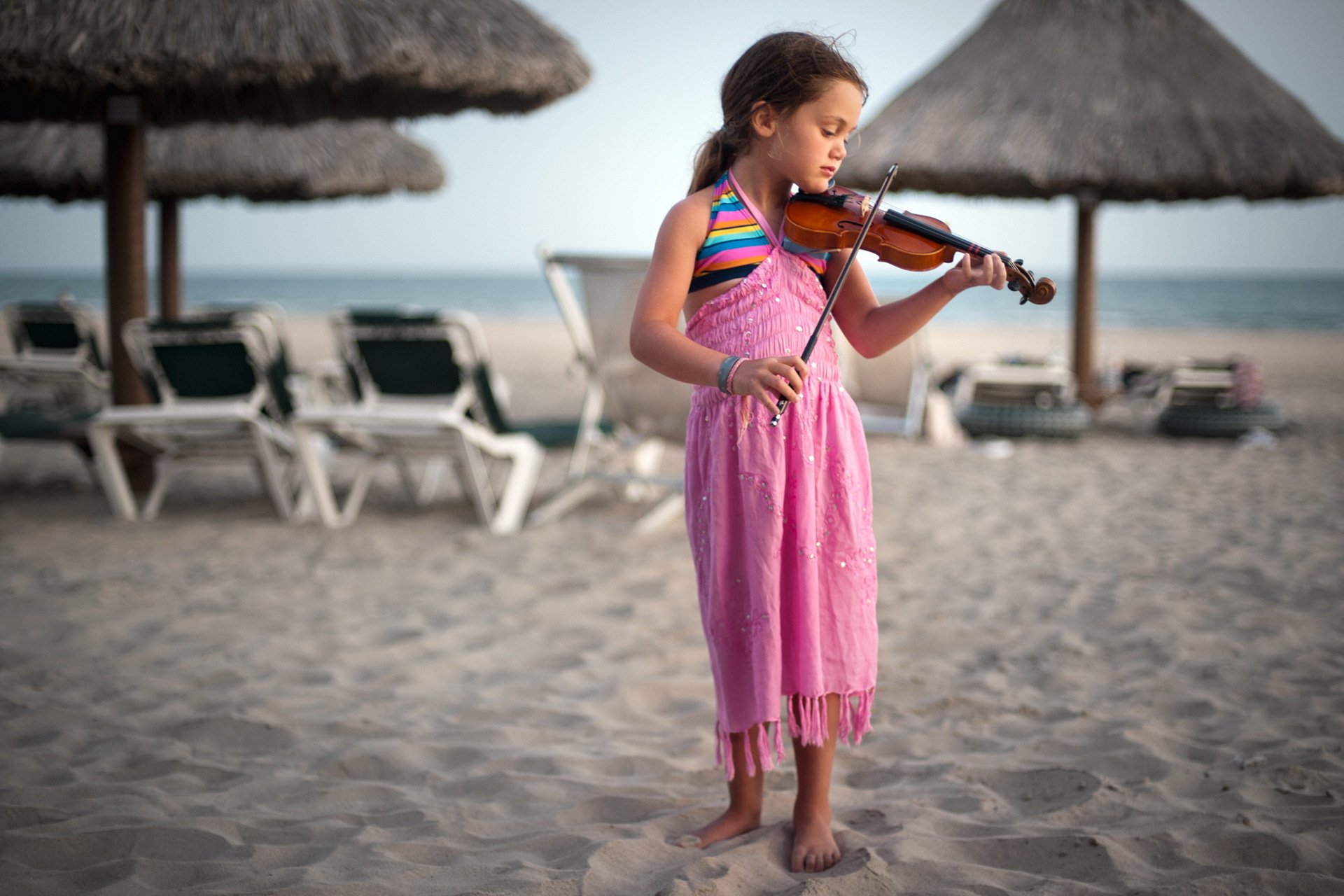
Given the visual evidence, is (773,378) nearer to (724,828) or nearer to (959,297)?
(724,828)

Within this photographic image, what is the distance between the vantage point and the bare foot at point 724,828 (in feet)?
6.10

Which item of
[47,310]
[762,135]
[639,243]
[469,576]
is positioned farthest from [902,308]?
[639,243]

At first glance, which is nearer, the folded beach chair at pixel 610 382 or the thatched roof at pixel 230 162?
the folded beach chair at pixel 610 382

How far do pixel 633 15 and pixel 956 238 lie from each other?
119 ft

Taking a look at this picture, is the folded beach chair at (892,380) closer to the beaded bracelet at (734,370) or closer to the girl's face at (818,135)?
the girl's face at (818,135)

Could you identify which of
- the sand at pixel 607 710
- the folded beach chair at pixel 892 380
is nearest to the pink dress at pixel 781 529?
the sand at pixel 607 710

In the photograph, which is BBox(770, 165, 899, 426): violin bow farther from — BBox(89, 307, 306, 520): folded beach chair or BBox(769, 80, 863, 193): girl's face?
BBox(89, 307, 306, 520): folded beach chair

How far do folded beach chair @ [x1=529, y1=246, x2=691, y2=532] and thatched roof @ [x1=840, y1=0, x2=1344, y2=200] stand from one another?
4589mm

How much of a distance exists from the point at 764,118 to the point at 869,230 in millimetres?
243

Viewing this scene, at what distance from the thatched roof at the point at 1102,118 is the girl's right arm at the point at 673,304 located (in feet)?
23.8

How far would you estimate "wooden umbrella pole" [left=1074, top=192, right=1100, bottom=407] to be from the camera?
908 centimetres

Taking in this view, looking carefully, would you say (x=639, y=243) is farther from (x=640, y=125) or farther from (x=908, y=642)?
(x=908, y=642)

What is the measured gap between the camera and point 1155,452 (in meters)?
7.25

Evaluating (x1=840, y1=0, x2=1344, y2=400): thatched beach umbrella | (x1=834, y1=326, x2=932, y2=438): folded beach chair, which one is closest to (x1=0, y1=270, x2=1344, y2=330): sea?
(x1=840, y1=0, x2=1344, y2=400): thatched beach umbrella
